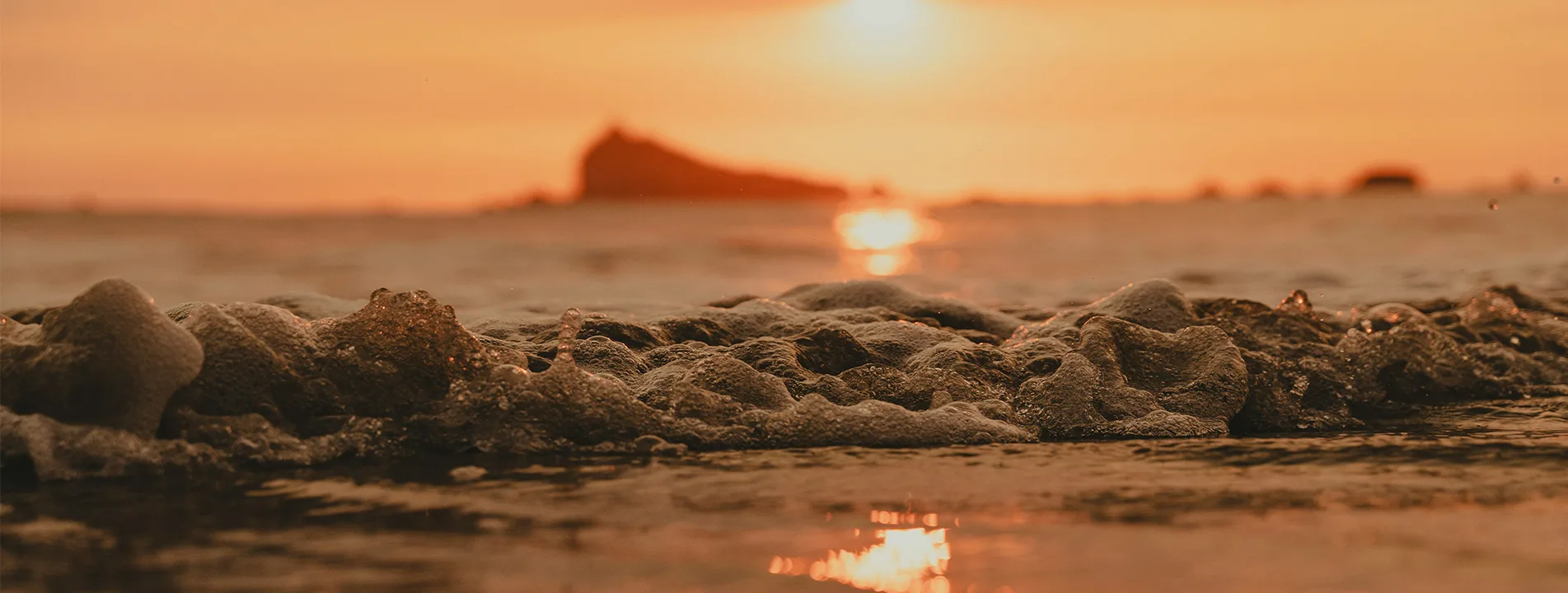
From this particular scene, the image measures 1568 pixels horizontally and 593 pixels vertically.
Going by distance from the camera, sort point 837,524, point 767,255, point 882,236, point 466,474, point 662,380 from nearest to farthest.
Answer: point 837,524 < point 466,474 < point 662,380 < point 767,255 < point 882,236

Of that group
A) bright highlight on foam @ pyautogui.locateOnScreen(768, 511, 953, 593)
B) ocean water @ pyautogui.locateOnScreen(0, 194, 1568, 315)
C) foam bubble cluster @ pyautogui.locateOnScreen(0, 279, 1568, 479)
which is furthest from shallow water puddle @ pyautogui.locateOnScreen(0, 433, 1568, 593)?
ocean water @ pyautogui.locateOnScreen(0, 194, 1568, 315)

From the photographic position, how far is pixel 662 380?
434 centimetres

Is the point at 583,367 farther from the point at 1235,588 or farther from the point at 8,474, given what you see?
the point at 1235,588

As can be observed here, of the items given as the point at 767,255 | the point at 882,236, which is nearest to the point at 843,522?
the point at 767,255

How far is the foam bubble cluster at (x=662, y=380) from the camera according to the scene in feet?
11.9

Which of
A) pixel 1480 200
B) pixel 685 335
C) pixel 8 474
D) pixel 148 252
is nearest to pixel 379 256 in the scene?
pixel 148 252

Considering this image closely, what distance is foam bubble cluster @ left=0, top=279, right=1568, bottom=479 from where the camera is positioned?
3617mm

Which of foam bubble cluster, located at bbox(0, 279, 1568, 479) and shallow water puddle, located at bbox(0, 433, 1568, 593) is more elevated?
foam bubble cluster, located at bbox(0, 279, 1568, 479)

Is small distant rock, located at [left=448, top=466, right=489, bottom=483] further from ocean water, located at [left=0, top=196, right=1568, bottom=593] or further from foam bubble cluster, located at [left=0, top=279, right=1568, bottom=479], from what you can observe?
foam bubble cluster, located at [left=0, top=279, right=1568, bottom=479]

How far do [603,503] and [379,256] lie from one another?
45.4 feet

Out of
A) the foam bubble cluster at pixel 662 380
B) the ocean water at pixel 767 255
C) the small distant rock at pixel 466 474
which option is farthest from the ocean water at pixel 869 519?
the ocean water at pixel 767 255

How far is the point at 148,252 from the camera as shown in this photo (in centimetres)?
1596

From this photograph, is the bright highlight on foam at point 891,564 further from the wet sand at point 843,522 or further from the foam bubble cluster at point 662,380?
the foam bubble cluster at point 662,380

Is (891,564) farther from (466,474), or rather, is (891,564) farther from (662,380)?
(662,380)
